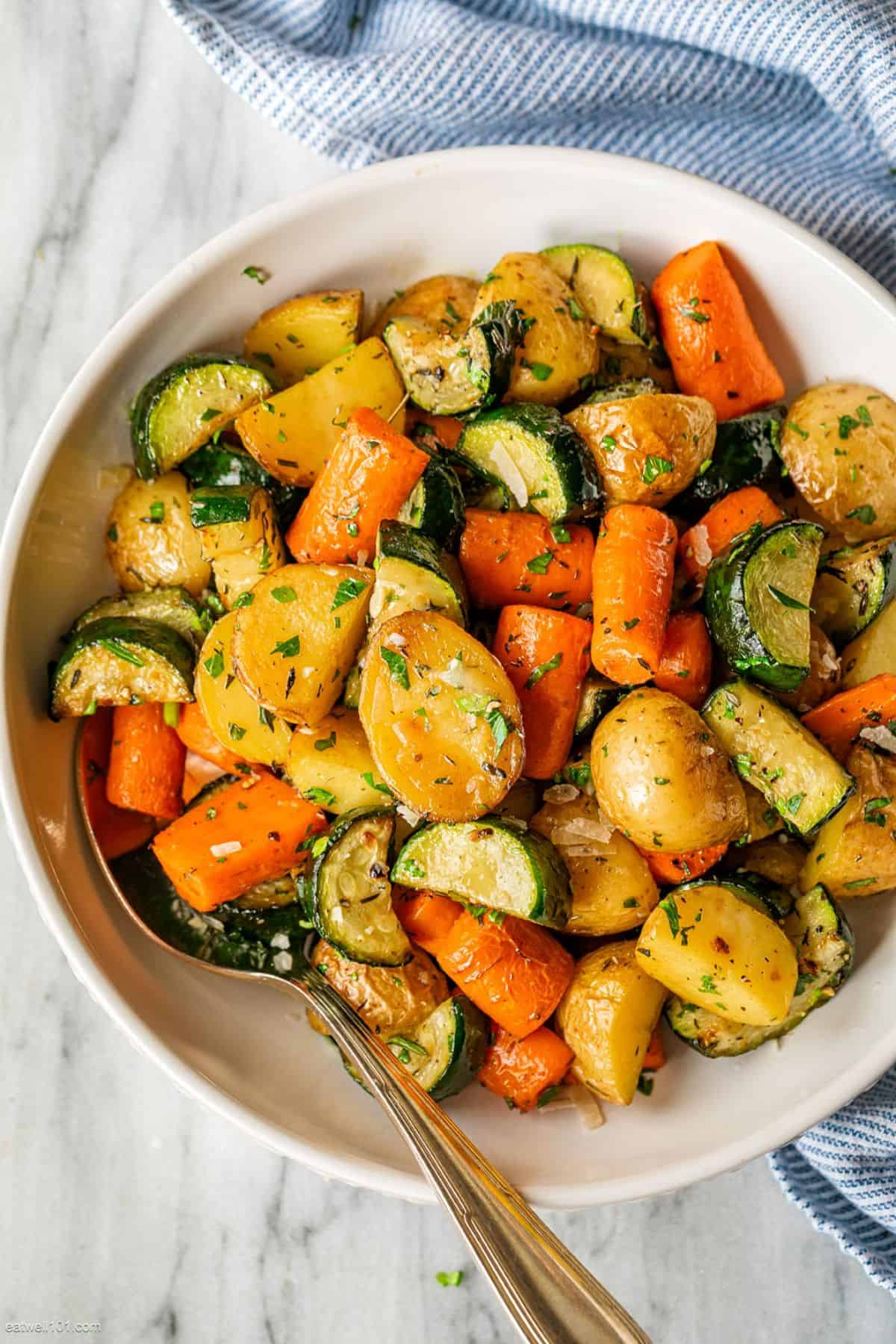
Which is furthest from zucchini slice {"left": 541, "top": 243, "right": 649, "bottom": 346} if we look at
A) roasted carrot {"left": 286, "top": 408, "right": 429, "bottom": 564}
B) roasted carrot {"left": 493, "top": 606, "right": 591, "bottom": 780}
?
roasted carrot {"left": 493, "top": 606, "right": 591, "bottom": 780}

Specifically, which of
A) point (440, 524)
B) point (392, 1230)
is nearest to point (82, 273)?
point (440, 524)

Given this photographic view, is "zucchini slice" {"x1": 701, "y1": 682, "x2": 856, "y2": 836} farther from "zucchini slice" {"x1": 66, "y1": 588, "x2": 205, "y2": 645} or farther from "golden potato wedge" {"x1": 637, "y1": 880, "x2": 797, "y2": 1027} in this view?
"zucchini slice" {"x1": 66, "y1": 588, "x2": 205, "y2": 645}

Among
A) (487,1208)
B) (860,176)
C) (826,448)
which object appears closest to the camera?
(487,1208)

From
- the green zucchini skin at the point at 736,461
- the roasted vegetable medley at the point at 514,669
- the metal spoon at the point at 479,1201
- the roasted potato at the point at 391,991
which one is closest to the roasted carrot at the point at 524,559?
the roasted vegetable medley at the point at 514,669

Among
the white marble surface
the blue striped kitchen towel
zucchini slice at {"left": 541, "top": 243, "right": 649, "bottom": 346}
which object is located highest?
the blue striped kitchen towel

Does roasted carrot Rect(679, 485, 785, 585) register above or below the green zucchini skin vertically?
below

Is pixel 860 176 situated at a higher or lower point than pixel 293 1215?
higher

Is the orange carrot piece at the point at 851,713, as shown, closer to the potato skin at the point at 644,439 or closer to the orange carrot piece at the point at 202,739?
the potato skin at the point at 644,439

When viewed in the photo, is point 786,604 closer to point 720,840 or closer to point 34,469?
point 720,840
